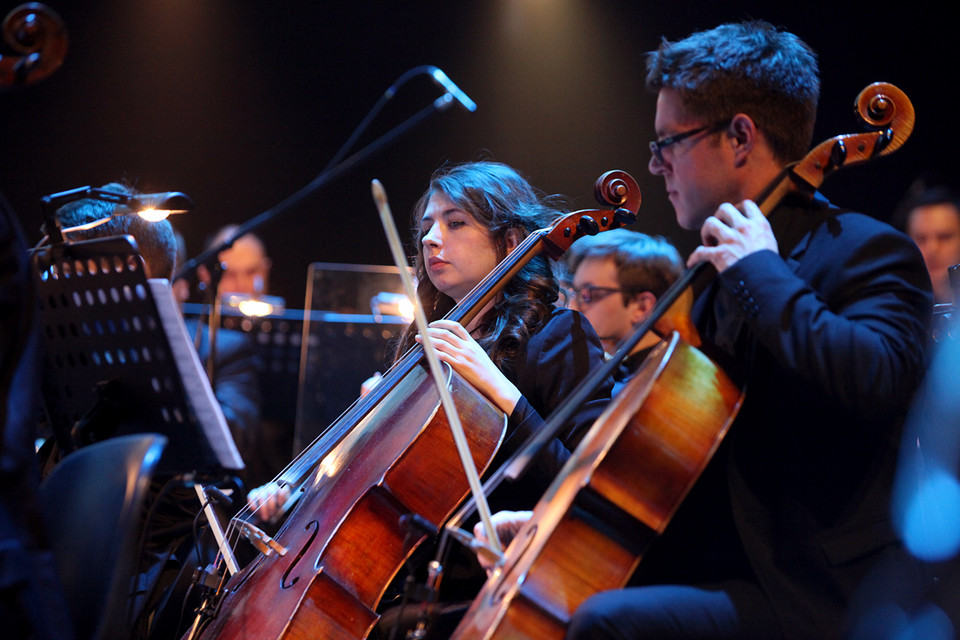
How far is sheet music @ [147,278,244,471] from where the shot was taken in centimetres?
138

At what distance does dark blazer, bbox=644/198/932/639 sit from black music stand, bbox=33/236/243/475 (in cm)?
87

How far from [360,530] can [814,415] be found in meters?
0.93

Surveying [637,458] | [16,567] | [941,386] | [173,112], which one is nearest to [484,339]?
[637,458]

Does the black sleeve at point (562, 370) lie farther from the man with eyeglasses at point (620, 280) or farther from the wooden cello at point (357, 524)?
the man with eyeglasses at point (620, 280)

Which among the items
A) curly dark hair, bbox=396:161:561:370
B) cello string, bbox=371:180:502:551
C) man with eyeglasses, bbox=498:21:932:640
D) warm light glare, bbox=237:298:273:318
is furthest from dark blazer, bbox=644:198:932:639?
warm light glare, bbox=237:298:273:318

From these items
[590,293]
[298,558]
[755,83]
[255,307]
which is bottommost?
[255,307]

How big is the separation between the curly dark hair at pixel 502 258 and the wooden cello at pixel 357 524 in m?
0.28

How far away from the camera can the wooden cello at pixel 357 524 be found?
1.62 meters

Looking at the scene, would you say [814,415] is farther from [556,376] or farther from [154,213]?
[154,213]

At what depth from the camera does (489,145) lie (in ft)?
15.2

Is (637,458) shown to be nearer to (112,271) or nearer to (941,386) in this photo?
(941,386)

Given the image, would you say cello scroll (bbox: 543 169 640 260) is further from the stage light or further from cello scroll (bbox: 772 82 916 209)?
the stage light

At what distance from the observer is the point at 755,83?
1562 millimetres

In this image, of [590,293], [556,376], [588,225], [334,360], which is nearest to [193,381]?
[556,376]
